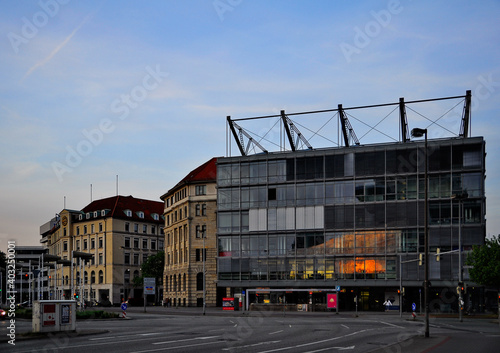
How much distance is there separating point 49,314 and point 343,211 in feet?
164

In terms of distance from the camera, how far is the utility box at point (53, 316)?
31.5 metres

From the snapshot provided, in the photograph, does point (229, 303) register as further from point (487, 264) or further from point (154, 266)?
point (154, 266)

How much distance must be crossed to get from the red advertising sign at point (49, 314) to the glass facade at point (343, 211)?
49676 millimetres

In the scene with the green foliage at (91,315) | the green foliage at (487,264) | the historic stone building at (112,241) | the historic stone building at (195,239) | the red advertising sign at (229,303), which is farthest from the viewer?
the historic stone building at (112,241)

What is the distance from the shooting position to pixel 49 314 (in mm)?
32031

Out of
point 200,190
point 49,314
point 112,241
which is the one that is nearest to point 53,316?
point 49,314

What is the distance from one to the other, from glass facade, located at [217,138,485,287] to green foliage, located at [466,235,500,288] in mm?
8066

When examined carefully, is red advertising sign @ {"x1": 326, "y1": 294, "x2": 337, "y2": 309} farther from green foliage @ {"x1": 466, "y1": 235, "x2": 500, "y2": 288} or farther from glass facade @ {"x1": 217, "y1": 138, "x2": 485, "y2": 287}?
green foliage @ {"x1": 466, "y1": 235, "x2": 500, "y2": 288}

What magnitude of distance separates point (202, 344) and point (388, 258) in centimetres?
5223

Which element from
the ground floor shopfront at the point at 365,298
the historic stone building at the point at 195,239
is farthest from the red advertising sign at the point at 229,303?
the historic stone building at the point at 195,239

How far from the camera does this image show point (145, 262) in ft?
410

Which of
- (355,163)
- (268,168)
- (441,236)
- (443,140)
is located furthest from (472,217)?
(268,168)

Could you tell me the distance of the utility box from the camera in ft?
103

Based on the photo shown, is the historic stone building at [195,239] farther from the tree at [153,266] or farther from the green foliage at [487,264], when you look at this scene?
the green foliage at [487,264]
